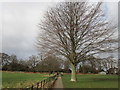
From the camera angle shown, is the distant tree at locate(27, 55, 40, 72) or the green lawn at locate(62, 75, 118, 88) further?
the distant tree at locate(27, 55, 40, 72)

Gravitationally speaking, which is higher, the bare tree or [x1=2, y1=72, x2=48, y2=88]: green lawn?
the bare tree

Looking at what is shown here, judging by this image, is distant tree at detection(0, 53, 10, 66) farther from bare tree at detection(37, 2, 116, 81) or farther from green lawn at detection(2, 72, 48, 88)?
bare tree at detection(37, 2, 116, 81)

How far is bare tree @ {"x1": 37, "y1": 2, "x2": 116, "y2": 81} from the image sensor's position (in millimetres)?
24438

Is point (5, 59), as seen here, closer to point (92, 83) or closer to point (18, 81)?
A: point (18, 81)

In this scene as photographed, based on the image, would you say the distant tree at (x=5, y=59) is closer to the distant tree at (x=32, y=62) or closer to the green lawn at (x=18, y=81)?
the distant tree at (x=32, y=62)

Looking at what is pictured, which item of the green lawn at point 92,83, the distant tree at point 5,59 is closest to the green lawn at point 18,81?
the green lawn at point 92,83

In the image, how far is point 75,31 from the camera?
81.9 feet

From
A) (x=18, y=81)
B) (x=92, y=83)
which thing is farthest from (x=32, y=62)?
(x=92, y=83)

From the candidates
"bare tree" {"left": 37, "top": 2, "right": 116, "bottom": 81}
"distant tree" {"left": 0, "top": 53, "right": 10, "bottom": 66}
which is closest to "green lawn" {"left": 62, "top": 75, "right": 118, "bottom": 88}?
"bare tree" {"left": 37, "top": 2, "right": 116, "bottom": 81}

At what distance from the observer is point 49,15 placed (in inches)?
1001

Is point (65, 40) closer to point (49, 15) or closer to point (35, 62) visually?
point (49, 15)

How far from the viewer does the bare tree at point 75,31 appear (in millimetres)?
Result: 24438

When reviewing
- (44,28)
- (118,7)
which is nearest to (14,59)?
(44,28)

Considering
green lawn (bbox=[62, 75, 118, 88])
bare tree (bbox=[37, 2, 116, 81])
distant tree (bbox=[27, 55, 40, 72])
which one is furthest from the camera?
distant tree (bbox=[27, 55, 40, 72])
